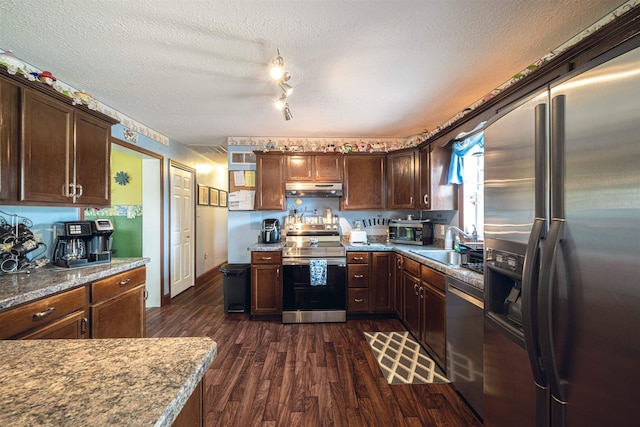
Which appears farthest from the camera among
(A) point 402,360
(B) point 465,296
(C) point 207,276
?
(C) point 207,276

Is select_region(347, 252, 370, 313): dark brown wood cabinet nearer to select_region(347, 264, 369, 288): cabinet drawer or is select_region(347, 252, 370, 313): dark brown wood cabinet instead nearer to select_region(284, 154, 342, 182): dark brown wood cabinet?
select_region(347, 264, 369, 288): cabinet drawer

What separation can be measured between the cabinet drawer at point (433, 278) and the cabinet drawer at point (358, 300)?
92 centimetres

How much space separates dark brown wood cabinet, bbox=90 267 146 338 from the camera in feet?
5.72

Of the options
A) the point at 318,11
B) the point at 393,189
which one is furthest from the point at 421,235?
the point at 318,11

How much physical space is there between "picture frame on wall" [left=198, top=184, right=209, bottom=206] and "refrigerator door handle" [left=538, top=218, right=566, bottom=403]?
4.80 m

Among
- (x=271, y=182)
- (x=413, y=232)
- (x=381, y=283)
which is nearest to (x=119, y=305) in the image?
(x=271, y=182)

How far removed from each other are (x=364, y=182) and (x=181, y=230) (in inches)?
116

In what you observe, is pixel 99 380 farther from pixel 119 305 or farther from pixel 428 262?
pixel 428 262

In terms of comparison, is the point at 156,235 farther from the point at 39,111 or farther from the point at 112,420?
the point at 112,420

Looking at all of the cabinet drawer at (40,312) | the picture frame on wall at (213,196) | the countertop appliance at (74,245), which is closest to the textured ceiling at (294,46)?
the countertop appliance at (74,245)

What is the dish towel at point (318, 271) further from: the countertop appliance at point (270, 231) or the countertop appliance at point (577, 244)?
the countertop appliance at point (577, 244)

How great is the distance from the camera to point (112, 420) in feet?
1.55

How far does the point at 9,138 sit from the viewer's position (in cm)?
152

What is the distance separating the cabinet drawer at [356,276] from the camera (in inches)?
121
